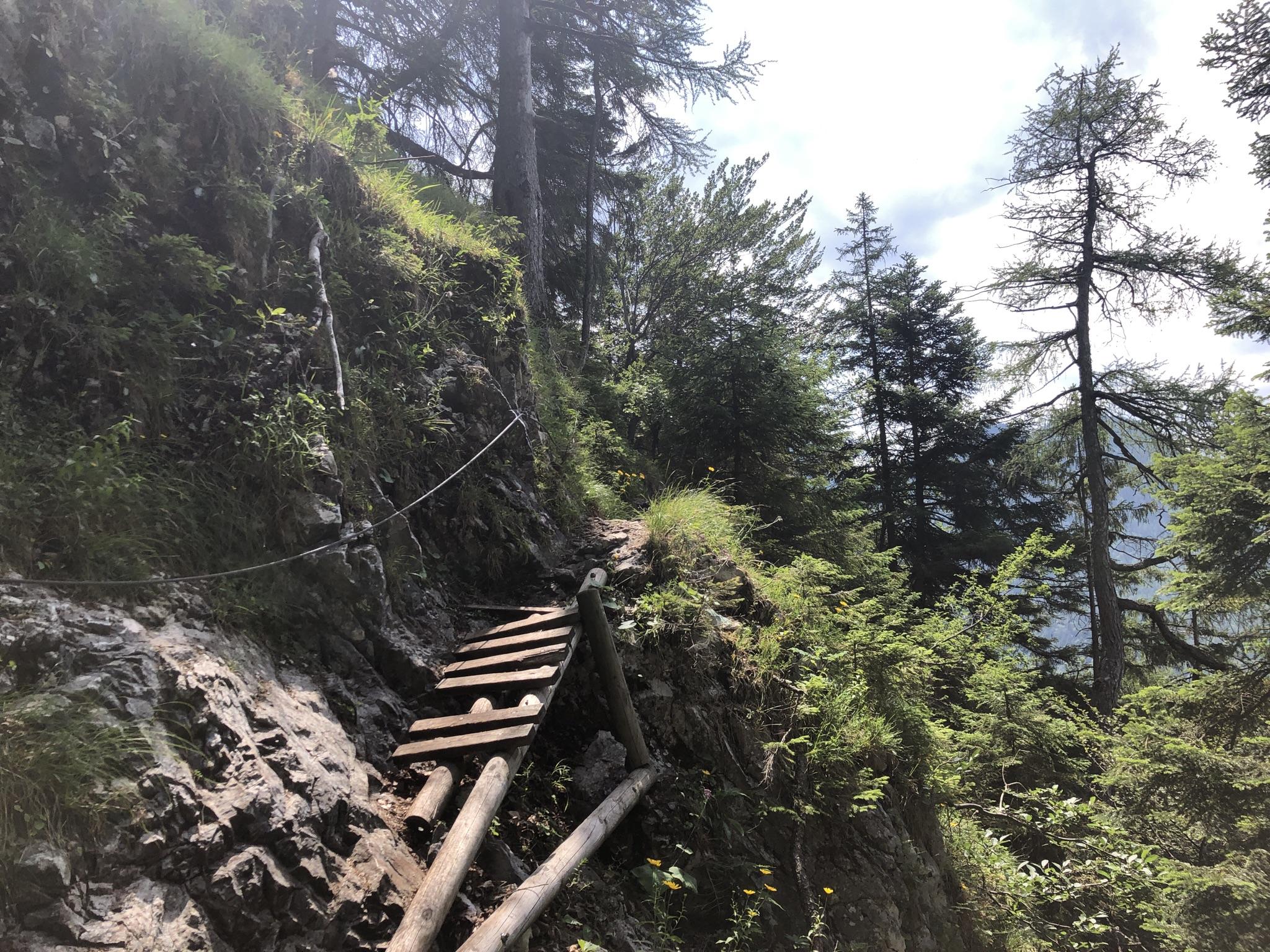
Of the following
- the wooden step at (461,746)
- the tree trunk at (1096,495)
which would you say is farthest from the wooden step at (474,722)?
the tree trunk at (1096,495)

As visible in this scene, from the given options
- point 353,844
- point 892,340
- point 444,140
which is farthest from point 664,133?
point 353,844

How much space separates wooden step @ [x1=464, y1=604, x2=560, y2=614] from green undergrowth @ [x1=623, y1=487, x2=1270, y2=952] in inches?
28.8

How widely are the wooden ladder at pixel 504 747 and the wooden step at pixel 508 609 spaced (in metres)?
0.02

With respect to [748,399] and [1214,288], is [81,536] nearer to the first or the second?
[748,399]

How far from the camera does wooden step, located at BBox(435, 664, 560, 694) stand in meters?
4.48

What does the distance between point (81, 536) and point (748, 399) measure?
8446 millimetres

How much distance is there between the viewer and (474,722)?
13.6 ft

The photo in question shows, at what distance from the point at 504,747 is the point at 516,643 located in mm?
1122

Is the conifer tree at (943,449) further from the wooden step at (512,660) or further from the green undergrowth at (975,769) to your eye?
the wooden step at (512,660)

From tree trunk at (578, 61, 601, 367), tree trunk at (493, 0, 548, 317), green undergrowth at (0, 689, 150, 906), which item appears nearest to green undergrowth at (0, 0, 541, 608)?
green undergrowth at (0, 689, 150, 906)

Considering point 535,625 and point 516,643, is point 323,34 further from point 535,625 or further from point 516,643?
point 516,643

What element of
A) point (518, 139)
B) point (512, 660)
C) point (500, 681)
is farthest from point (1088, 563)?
point (518, 139)

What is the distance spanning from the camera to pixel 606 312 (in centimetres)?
1712

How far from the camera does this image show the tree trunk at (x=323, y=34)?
34.9 ft
